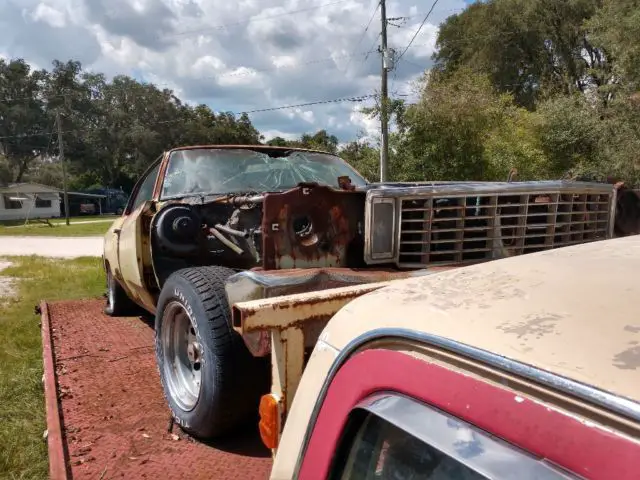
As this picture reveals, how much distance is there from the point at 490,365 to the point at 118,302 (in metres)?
5.33

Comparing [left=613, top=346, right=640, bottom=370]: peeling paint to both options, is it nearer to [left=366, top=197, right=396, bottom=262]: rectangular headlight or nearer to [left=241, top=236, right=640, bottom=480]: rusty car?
[left=241, top=236, right=640, bottom=480]: rusty car

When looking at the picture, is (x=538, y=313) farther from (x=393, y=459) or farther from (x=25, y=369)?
(x=25, y=369)

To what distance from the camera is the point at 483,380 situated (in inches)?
35.8

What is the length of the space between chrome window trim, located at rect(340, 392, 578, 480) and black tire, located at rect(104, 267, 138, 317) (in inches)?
199

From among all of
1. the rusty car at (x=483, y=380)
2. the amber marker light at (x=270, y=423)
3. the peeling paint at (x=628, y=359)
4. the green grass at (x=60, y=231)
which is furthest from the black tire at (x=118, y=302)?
the green grass at (x=60, y=231)

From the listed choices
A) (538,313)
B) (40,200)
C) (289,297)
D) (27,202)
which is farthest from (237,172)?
(40,200)

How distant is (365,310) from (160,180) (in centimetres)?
342

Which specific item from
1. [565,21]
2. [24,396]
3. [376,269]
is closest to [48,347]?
[24,396]

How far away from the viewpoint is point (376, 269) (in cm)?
315

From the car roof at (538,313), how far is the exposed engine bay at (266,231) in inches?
62.5

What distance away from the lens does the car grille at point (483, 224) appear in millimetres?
3246

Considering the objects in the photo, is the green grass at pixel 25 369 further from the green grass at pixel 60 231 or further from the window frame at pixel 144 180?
the green grass at pixel 60 231

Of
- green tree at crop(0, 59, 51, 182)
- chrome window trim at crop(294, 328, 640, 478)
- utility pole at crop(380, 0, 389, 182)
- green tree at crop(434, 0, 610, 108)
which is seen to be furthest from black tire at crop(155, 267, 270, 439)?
green tree at crop(0, 59, 51, 182)

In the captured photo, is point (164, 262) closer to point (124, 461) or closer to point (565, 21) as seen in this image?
point (124, 461)
